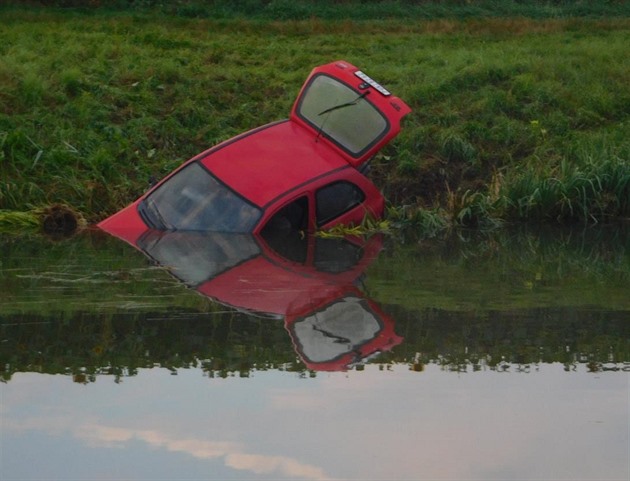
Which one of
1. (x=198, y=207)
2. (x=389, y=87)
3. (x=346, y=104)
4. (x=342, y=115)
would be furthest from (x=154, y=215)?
(x=389, y=87)

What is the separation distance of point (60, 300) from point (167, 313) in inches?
43.7

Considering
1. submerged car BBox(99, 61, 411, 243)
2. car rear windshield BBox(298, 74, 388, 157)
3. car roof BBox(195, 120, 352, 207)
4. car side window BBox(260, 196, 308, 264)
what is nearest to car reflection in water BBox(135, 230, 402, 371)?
car side window BBox(260, 196, 308, 264)

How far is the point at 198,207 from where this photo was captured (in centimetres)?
1512

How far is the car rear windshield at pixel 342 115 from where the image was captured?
16.0m

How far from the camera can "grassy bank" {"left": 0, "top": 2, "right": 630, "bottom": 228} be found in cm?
1816

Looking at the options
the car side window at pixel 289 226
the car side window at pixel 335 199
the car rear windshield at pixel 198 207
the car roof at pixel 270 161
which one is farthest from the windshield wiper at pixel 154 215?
the car side window at pixel 335 199

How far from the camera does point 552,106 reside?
2212 centimetres

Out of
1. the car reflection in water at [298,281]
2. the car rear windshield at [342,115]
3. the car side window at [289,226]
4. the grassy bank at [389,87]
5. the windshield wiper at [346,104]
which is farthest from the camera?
the grassy bank at [389,87]

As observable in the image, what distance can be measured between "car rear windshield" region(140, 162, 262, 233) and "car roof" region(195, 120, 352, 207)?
11cm

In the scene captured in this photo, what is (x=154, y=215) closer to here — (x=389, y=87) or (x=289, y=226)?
(x=289, y=226)

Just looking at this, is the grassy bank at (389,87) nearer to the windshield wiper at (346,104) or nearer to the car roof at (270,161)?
the windshield wiper at (346,104)

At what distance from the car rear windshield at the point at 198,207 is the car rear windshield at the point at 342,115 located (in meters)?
1.57

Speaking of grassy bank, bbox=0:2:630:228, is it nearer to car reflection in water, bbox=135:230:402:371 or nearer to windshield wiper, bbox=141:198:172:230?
windshield wiper, bbox=141:198:172:230

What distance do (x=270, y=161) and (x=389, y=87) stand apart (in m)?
7.72
